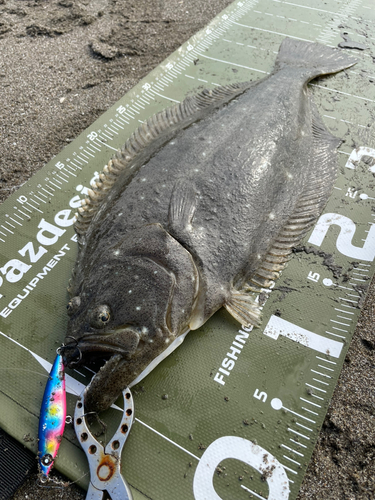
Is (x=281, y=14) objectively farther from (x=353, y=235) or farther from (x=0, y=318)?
(x=0, y=318)

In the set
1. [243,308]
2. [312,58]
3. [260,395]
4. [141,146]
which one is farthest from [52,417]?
[312,58]

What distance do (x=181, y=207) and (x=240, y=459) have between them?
5.72 ft

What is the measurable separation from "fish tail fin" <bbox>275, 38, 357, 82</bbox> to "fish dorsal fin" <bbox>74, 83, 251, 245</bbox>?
0.73 meters

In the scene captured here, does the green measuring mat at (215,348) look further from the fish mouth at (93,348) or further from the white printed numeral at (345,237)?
the fish mouth at (93,348)

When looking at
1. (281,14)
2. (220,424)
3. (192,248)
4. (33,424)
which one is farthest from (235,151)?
(281,14)

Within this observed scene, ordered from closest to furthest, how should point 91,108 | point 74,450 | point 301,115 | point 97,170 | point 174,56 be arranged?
point 74,450 → point 301,115 → point 97,170 → point 91,108 → point 174,56

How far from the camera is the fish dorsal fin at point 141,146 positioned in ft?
10.3

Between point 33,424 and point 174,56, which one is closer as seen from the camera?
point 33,424

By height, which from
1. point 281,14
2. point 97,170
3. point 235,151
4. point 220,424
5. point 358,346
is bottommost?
point 220,424

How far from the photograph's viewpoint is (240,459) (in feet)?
7.85

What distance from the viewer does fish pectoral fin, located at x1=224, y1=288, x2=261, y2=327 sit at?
2871 mm

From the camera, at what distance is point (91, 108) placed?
14.7 feet

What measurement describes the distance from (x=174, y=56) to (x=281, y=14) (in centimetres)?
188

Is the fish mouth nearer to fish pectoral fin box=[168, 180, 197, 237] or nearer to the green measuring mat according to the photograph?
the green measuring mat
